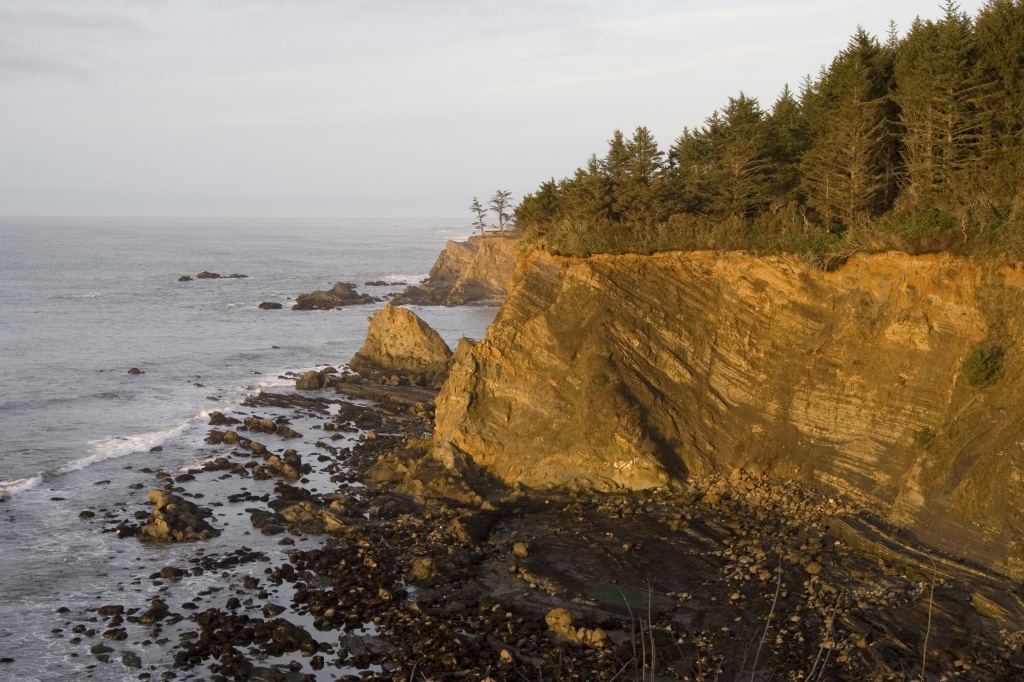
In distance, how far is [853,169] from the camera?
96.9ft

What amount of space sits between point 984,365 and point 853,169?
8.60 metres

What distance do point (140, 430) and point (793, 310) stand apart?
28107 mm

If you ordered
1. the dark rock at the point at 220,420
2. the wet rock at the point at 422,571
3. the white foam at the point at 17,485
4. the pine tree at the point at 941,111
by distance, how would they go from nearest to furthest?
the wet rock at the point at 422,571 → the pine tree at the point at 941,111 → the white foam at the point at 17,485 → the dark rock at the point at 220,420

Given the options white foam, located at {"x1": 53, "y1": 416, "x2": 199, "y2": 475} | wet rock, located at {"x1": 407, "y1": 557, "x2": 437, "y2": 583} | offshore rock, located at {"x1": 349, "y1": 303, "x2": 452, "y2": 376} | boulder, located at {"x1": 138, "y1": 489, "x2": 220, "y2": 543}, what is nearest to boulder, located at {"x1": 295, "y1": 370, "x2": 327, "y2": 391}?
offshore rock, located at {"x1": 349, "y1": 303, "x2": 452, "y2": 376}

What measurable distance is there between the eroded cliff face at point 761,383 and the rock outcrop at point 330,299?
49.1 meters

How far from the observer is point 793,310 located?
28.8m

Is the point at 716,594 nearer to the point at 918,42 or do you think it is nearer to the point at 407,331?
the point at 918,42

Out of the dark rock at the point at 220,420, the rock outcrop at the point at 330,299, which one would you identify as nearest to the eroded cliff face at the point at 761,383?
the dark rock at the point at 220,420

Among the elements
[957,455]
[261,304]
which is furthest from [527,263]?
[261,304]

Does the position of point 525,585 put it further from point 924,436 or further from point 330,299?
point 330,299

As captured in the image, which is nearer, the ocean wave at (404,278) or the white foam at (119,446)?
the white foam at (119,446)

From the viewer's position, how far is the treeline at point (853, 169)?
88.6ft

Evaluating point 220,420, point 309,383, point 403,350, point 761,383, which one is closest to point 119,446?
point 220,420

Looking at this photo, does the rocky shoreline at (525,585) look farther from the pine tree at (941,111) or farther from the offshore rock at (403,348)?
the offshore rock at (403,348)
